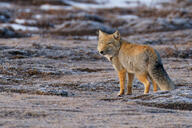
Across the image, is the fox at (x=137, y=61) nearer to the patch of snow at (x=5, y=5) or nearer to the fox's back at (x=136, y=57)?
the fox's back at (x=136, y=57)

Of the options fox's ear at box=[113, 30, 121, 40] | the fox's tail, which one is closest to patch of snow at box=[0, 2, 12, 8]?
fox's ear at box=[113, 30, 121, 40]

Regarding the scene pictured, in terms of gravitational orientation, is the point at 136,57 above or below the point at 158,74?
above

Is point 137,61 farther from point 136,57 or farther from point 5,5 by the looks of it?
point 5,5

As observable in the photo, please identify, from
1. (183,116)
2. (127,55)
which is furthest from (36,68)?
(183,116)

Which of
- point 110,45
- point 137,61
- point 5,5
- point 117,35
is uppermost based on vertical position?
point 5,5

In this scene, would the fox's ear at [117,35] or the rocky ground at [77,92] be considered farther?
the fox's ear at [117,35]

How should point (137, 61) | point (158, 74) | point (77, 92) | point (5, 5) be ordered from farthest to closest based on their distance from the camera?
point (5, 5) → point (77, 92) → point (137, 61) → point (158, 74)

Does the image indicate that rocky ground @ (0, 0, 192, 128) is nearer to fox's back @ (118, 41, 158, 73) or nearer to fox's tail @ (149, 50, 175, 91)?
fox's tail @ (149, 50, 175, 91)

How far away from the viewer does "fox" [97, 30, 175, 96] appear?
8312mm

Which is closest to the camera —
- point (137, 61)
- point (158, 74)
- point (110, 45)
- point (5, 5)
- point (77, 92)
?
point (158, 74)

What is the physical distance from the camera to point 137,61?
849 centimetres

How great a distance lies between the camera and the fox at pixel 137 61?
8.31m

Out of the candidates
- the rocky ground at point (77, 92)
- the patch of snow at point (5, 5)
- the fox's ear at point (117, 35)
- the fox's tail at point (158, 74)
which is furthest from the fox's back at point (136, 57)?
the patch of snow at point (5, 5)

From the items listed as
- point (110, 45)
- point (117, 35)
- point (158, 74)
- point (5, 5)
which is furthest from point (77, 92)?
point (5, 5)
